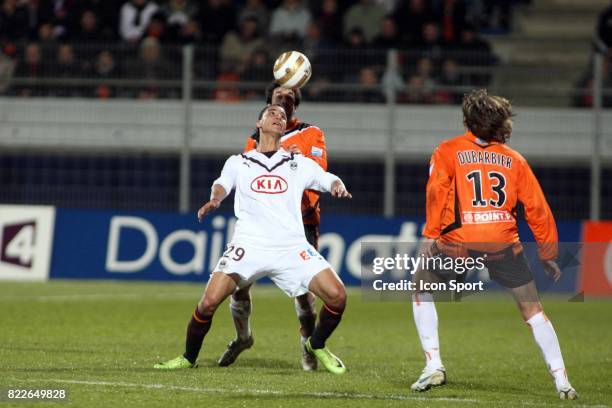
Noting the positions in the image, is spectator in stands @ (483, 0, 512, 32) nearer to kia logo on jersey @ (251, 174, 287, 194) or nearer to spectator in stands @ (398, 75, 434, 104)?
spectator in stands @ (398, 75, 434, 104)

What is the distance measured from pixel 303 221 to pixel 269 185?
0.96 metres

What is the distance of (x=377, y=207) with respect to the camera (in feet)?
64.0

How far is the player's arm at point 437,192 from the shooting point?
8.49 metres

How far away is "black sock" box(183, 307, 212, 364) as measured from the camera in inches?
367

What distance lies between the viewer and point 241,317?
10.3 meters

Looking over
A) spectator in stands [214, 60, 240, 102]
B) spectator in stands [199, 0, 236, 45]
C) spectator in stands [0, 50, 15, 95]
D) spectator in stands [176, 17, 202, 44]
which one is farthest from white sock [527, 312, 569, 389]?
spectator in stands [199, 0, 236, 45]

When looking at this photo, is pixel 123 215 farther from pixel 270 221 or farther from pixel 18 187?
pixel 270 221

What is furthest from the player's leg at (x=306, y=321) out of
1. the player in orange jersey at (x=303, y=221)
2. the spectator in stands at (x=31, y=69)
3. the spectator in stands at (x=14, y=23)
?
the spectator in stands at (x=14, y=23)

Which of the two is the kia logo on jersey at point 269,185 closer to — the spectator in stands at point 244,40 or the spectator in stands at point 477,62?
the spectator in stands at point 477,62

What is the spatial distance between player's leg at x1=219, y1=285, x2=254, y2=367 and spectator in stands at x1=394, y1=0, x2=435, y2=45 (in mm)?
11736

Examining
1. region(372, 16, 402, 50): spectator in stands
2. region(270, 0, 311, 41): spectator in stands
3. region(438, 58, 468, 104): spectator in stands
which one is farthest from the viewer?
region(270, 0, 311, 41): spectator in stands

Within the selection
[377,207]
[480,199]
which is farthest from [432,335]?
[377,207]

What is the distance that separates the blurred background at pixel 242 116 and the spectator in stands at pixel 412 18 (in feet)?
4.29

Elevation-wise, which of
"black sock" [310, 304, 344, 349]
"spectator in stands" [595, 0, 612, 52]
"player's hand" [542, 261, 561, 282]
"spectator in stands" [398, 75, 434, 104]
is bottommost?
"black sock" [310, 304, 344, 349]
